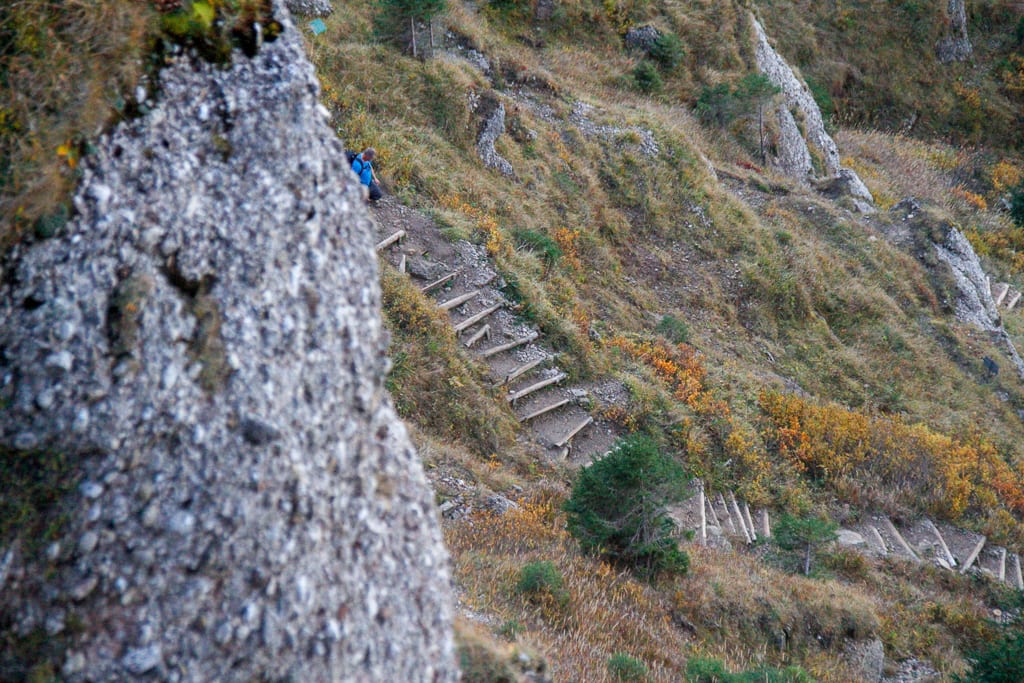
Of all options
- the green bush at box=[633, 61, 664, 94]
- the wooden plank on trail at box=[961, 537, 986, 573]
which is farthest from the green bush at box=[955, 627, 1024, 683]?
the green bush at box=[633, 61, 664, 94]

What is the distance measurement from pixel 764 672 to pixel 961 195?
33036mm

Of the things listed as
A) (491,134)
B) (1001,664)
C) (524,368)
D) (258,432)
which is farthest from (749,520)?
(258,432)

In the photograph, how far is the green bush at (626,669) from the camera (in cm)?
802

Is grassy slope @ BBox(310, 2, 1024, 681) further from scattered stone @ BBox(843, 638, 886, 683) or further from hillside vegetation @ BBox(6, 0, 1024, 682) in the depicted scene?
scattered stone @ BBox(843, 638, 886, 683)

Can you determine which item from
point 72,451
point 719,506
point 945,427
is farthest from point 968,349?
point 72,451

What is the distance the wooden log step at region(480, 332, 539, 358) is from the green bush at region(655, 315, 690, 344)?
4512 mm

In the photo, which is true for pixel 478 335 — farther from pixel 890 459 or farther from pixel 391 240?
pixel 890 459

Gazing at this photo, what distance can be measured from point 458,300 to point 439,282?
537mm

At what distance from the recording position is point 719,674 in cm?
861

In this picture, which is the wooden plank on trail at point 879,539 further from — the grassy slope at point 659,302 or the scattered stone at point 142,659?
the scattered stone at point 142,659

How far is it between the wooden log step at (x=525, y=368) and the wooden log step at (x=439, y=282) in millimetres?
2331

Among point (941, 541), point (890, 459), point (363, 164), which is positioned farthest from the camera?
point (890, 459)

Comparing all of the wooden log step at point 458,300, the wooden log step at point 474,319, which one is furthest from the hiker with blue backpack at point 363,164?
the wooden log step at point 474,319

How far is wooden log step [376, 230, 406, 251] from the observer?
1528cm
